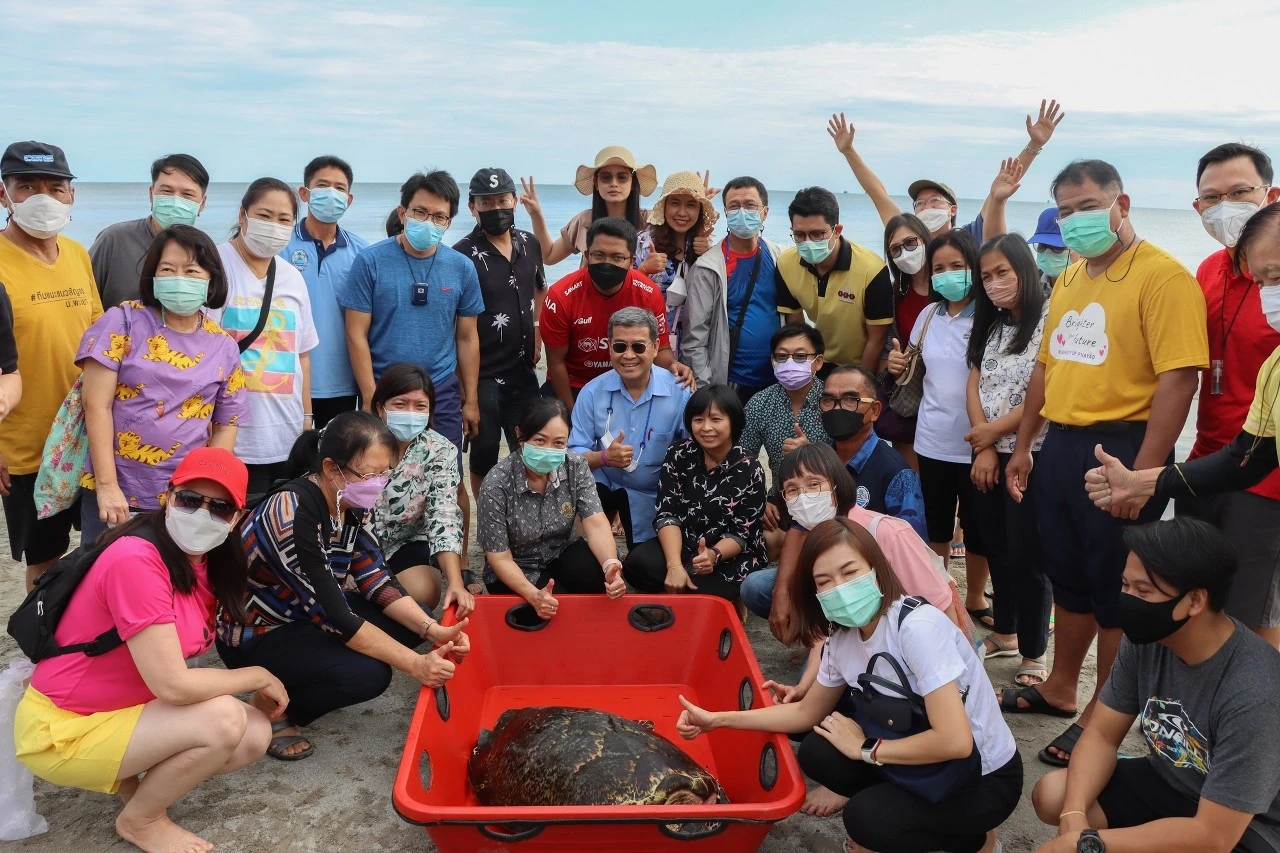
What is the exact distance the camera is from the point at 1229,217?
9.94 ft

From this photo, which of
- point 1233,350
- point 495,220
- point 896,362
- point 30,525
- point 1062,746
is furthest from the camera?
point 495,220

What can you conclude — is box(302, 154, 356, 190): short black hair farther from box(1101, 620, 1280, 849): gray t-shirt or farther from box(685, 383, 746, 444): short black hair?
box(1101, 620, 1280, 849): gray t-shirt

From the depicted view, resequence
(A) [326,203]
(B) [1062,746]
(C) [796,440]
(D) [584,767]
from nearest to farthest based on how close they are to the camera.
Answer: (D) [584,767]
(B) [1062,746]
(C) [796,440]
(A) [326,203]

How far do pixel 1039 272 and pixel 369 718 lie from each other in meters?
3.09

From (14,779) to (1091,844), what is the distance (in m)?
2.84

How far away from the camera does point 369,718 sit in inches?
136

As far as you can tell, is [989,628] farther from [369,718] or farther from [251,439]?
[251,439]

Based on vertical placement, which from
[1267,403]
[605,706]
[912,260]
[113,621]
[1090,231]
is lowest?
[605,706]

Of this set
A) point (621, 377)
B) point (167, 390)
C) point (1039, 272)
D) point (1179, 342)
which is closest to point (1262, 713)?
point (1179, 342)

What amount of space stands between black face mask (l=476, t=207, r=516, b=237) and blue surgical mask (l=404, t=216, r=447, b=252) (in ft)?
1.53

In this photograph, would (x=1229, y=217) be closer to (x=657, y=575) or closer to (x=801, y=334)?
(x=801, y=334)

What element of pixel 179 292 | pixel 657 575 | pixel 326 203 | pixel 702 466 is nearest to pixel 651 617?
pixel 657 575

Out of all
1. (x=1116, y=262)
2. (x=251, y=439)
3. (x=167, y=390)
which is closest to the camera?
(x=1116, y=262)

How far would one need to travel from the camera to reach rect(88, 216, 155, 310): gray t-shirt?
3.76 meters
